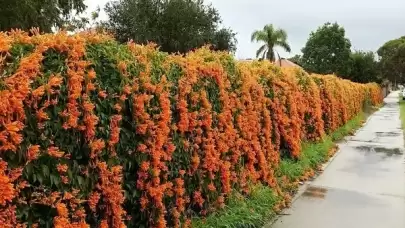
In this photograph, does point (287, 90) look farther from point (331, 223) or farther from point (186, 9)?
point (186, 9)

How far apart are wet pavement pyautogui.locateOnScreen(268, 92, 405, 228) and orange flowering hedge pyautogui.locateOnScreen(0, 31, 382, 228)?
101 centimetres

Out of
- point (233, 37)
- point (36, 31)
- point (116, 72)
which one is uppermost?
point (233, 37)

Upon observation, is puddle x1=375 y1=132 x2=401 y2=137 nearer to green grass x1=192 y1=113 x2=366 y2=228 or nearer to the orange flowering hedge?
green grass x1=192 y1=113 x2=366 y2=228

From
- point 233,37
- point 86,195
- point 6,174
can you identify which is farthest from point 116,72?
point 233,37

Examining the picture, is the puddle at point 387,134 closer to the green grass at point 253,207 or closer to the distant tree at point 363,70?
the green grass at point 253,207

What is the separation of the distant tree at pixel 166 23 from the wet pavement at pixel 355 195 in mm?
24452

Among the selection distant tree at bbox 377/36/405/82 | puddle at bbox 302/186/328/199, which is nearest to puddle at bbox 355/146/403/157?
puddle at bbox 302/186/328/199

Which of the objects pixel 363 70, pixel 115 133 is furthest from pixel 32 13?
pixel 363 70

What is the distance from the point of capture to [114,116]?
12.1 ft

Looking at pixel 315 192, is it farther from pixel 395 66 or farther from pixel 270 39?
pixel 395 66

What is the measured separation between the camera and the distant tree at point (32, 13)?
→ 64.2 feet

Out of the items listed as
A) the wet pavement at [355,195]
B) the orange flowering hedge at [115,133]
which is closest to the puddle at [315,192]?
Result: the wet pavement at [355,195]

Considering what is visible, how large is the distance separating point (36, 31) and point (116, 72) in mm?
678

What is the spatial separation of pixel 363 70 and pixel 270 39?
1193 cm
